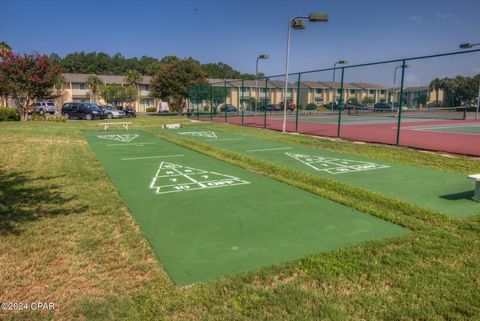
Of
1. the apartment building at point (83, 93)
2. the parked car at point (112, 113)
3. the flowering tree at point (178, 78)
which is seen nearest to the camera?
the parked car at point (112, 113)

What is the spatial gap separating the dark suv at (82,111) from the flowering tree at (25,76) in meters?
4.75

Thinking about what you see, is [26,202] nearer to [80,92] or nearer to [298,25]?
[298,25]

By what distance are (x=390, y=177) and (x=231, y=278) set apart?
5.47 meters

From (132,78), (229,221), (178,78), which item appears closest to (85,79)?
(132,78)

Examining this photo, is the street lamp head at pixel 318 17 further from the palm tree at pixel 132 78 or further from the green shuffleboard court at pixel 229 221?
the palm tree at pixel 132 78

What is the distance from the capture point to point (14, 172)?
7906 mm

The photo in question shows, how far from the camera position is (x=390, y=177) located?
24.8ft

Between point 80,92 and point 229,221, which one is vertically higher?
point 80,92

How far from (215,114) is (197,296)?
30.8 metres

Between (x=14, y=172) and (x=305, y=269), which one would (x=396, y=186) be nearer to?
(x=305, y=269)

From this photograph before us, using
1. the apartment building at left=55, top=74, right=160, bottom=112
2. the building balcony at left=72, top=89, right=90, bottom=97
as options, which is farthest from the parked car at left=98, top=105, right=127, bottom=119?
the building balcony at left=72, top=89, right=90, bottom=97

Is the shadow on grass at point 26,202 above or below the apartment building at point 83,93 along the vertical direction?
below

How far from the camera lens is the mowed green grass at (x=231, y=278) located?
2.85 meters

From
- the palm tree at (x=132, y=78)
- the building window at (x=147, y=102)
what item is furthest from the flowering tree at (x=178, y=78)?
the building window at (x=147, y=102)
